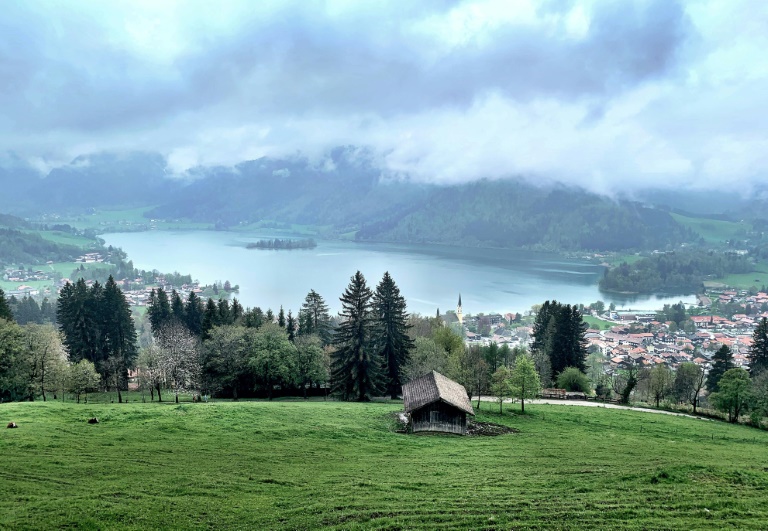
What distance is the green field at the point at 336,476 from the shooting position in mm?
15352

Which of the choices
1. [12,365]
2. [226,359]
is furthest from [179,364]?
[12,365]

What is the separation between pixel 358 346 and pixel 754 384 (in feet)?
126

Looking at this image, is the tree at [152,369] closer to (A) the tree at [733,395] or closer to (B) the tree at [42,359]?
(B) the tree at [42,359]

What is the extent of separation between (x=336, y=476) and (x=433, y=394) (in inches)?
565

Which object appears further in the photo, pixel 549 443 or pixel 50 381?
pixel 50 381

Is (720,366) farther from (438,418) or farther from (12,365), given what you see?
(12,365)

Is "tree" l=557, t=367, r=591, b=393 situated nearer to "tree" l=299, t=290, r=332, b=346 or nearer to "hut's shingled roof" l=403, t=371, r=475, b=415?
"hut's shingled roof" l=403, t=371, r=475, b=415

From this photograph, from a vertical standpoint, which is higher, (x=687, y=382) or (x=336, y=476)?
(x=336, y=476)

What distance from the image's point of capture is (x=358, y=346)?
46.3 metres

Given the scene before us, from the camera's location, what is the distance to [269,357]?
48.4 metres

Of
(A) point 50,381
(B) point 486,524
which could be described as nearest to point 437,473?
(B) point 486,524

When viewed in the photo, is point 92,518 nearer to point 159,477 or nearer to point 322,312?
point 159,477

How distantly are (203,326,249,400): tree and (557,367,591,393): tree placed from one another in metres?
37.6

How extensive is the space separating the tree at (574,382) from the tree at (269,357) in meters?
33.2
